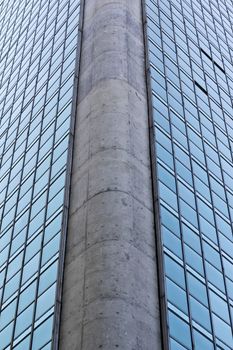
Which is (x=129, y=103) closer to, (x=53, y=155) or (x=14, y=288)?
(x=53, y=155)

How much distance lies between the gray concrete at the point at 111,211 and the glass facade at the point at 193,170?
1.00 metres

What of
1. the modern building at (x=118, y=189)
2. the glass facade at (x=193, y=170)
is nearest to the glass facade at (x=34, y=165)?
the modern building at (x=118, y=189)

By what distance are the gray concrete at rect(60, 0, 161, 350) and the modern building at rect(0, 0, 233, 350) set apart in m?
0.05

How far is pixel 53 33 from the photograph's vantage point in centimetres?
4253

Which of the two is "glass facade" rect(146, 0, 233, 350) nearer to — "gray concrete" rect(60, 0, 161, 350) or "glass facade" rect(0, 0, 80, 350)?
"gray concrete" rect(60, 0, 161, 350)

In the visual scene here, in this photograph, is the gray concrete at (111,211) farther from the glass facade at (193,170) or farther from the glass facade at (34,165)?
the glass facade at (34,165)

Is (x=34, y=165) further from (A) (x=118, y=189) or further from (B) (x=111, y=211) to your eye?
(B) (x=111, y=211)

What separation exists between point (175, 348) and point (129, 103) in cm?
1080

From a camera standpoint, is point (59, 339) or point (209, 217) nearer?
point (59, 339)

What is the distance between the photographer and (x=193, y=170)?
32.0m

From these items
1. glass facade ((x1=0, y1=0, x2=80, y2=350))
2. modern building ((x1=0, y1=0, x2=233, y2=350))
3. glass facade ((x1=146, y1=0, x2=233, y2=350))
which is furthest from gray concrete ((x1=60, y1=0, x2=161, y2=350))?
glass facade ((x1=0, y1=0, x2=80, y2=350))

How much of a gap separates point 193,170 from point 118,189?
7622 mm

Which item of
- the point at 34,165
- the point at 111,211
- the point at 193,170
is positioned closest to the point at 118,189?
the point at 111,211

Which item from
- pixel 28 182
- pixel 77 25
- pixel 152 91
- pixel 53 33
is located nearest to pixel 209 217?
pixel 152 91
